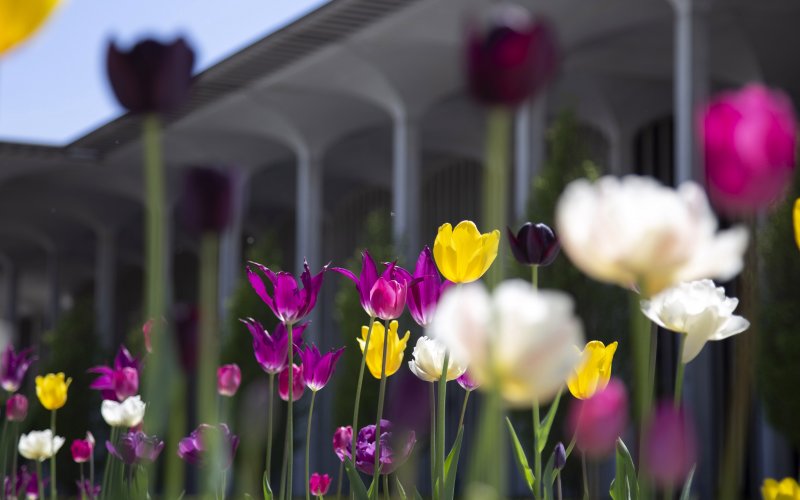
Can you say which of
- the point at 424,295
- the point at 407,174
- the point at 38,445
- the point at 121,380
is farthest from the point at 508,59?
the point at 407,174

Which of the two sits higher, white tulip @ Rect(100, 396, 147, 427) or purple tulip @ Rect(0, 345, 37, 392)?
purple tulip @ Rect(0, 345, 37, 392)

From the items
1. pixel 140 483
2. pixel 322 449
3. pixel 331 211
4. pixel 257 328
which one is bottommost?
pixel 322 449

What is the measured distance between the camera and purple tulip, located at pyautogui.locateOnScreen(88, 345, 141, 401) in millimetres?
2238

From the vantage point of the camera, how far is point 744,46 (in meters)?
14.6

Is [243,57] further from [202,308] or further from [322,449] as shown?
[202,308]

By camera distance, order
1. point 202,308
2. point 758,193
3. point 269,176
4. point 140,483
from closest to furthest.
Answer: point 758,193
point 202,308
point 140,483
point 269,176

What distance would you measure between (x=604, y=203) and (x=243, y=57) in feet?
53.2

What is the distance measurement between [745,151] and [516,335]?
0.17 meters

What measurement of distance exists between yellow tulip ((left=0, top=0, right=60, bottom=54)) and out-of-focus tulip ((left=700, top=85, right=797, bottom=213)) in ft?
1.23

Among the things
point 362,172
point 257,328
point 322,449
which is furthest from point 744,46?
point 257,328

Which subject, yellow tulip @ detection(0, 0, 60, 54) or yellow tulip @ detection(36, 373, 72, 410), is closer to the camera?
yellow tulip @ detection(0, 0, 60, 54)

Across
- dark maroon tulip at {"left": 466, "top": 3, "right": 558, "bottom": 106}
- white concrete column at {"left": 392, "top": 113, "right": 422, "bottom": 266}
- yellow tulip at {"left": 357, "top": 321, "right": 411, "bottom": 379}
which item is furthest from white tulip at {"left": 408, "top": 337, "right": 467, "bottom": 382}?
white concrete column at {"left": 392, "top": 113, "right": 422, "bottom": 266}

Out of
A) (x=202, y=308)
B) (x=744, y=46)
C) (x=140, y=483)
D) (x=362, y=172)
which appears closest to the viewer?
(x=202, y=308)

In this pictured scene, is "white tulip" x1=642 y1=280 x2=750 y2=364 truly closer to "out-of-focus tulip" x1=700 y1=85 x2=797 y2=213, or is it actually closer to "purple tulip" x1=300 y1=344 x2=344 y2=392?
"out-of-focus tulip" x1=700 y1=85 x2=797 y2=213
